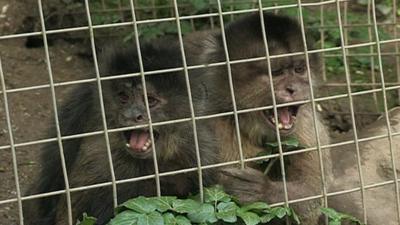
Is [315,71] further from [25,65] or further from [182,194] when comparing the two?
[25,65]

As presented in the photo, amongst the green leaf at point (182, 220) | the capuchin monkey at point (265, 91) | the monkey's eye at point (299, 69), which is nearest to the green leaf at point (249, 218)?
the green leaf at point (182, 220)

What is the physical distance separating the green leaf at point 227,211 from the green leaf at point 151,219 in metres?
0.28

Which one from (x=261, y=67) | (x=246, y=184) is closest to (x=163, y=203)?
(x=246, y=184)

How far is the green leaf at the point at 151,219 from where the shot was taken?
11.1ft

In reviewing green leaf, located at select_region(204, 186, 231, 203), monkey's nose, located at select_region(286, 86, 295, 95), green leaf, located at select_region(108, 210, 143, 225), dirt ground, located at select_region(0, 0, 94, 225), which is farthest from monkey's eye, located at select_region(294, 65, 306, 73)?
dirt ground, located at select_region(0, 0, 94, 225)

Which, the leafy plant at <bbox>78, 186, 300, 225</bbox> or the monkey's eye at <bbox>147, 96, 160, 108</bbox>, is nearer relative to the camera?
the leafy plant at <bbox>78, 186, 300, 225</bbox>

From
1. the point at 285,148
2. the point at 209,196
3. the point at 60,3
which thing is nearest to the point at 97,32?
the point at 60,3

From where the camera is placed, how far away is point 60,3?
7.32 meters

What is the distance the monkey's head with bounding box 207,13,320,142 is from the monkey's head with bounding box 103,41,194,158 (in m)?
0.43

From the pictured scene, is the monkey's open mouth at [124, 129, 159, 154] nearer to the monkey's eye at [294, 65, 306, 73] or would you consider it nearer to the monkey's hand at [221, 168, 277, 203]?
the monkey's hand at [221, 168, 277, 203]

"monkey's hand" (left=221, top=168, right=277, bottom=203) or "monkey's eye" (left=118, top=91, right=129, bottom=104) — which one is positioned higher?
"monkey's eye" (left=118, top=91, right=129, bottom=104)

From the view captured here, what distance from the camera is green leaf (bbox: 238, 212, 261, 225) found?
11.8ft

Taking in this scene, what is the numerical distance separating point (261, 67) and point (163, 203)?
1.33m

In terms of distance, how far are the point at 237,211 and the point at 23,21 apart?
4.25 meters
